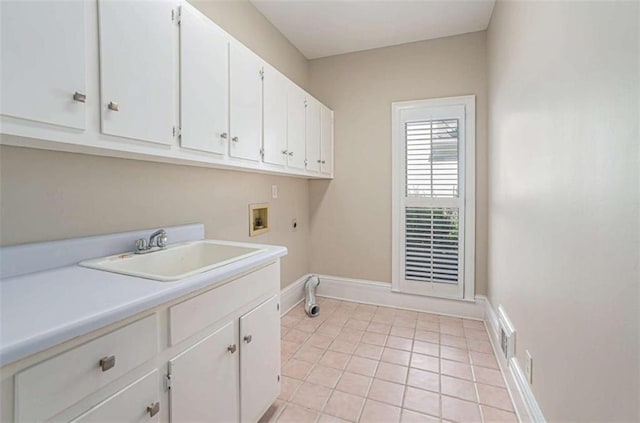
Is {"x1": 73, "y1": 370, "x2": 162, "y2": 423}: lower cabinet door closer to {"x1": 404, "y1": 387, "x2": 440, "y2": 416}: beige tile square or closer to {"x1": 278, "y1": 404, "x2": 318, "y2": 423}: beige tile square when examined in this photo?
{"x1": 278, "y1": 404, "x2": 318, "y2": 423}: beige tile square

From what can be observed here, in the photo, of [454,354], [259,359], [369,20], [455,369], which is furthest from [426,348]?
[369,20]

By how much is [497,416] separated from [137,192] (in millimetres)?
2219

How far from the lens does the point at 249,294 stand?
1.36 metres

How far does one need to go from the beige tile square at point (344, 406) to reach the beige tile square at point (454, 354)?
2.75 ft

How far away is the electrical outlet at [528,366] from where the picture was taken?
1484 millimetres

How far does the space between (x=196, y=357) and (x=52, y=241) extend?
2.39 feet

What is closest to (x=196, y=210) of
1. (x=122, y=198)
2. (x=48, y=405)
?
(x=122, y=198)

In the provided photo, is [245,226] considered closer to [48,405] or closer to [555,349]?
[48,405]

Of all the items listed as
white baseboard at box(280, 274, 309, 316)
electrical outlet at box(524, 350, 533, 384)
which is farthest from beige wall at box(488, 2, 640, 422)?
white baseboard at box(280, 274, 309, 316)

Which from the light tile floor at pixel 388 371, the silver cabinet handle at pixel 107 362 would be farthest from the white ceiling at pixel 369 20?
the light tile floor at pixel 388 371

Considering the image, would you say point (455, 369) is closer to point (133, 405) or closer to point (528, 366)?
point (528, 366)

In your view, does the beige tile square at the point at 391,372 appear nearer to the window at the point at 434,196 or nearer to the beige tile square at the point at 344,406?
the beige tile square at the point at 344,406

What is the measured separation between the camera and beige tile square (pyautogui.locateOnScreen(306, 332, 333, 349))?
2.37 meters

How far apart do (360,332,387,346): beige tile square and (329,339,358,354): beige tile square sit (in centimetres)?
12
